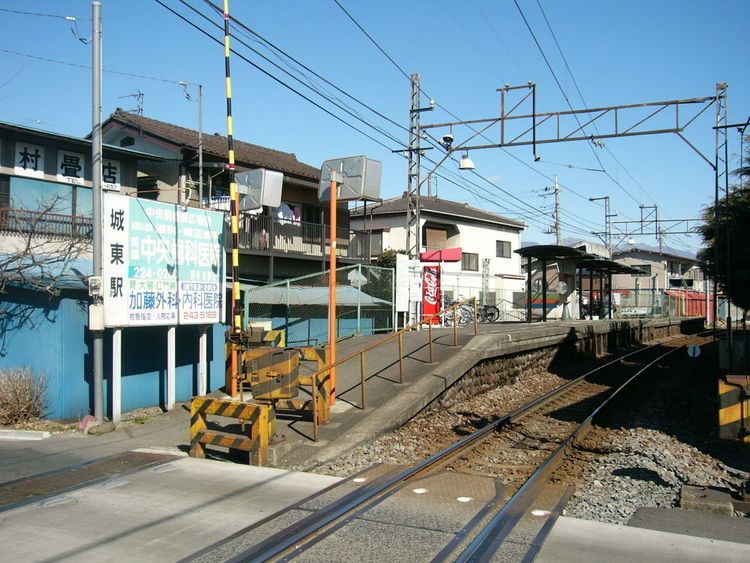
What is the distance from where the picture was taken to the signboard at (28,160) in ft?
56.9

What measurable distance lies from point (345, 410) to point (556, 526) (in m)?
5.43

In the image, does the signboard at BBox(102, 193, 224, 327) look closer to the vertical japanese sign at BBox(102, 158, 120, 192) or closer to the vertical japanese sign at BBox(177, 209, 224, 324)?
the vertical japanese sign at BBox(177, 209, 224, 324)

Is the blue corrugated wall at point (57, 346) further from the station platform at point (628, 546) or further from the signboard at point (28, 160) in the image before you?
the station platform at point (628, 546)

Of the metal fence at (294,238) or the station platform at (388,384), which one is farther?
the metal fence at (294,238)

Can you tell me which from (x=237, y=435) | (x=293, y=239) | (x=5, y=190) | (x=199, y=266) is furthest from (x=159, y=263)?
(x=293, y=239)

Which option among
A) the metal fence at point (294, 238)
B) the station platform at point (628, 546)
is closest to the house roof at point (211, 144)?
the metal fence at point (294, 238)

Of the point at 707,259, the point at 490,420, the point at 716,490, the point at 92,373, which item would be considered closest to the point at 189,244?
the point at 92,373

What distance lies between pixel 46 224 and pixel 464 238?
27887 millimetres

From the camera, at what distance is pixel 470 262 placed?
137 ft

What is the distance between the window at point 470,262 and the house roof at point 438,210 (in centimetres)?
225

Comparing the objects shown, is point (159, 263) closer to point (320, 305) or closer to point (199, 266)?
point (199, 266)

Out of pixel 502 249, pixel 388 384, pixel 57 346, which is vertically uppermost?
pixel 502 249

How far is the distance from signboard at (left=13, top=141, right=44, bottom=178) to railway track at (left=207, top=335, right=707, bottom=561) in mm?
13798

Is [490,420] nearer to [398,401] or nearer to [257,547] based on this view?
[398,401]
